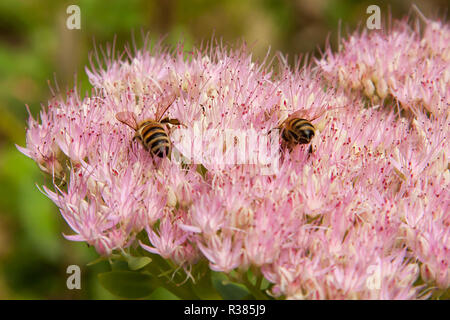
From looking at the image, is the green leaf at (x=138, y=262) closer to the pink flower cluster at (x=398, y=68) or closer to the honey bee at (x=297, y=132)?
the honey bee at (x=297, y=132)

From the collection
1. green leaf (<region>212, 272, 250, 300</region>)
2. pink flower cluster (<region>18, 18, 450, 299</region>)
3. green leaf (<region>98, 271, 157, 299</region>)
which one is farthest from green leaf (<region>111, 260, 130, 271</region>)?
green leaf (<region>212, 272, 250, 300</region>)

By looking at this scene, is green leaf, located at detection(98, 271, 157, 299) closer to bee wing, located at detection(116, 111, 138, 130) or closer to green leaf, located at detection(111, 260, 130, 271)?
green leaf, located at detection(111, 260, 130, 271)

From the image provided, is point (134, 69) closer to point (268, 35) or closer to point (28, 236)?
point (28, 236)

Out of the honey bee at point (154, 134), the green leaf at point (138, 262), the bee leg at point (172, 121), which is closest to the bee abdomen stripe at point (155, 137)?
the honey bee at point (154, 134)

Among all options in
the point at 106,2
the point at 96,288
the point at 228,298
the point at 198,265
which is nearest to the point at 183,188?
the point at 198,265

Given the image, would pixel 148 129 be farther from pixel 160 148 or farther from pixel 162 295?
pixel 162 295

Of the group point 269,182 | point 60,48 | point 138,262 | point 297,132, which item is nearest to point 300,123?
point 297,132
